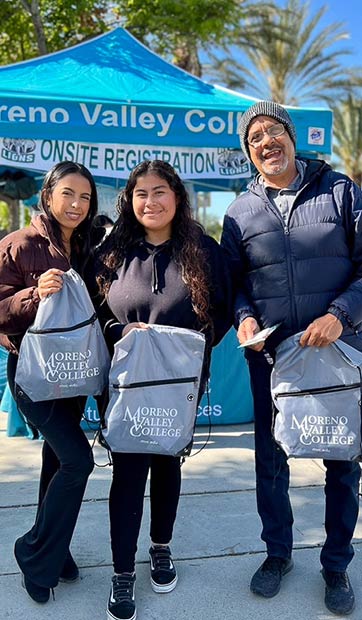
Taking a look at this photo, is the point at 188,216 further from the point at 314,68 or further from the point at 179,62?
the point at 314,68

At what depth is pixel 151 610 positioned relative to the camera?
7.72 feet

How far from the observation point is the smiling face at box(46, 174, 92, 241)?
2.33 meters

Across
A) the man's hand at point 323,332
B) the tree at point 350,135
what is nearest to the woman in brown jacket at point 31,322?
the man's hand at point 323,332

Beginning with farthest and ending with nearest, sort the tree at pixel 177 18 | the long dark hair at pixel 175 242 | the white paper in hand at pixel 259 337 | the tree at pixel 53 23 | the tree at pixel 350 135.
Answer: the tree at pixel 350 135, the tree at pixel 53 23, the tree at pixel 177 18, the long dark hair at pixel 175 242, the white paper in hand at pixel 259 337

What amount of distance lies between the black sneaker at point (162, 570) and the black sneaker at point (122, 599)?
154mm

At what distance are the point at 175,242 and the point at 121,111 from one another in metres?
2.69

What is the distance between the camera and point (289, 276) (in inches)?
90.6

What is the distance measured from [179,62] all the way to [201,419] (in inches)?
469

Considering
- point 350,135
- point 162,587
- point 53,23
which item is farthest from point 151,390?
point 350,135

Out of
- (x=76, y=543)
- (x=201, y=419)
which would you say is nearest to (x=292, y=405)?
(x=76, y=543)

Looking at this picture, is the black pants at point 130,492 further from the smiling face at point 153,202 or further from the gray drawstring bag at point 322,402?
the smiling face at point 153,202

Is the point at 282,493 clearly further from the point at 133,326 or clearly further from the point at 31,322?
the point at 31,322

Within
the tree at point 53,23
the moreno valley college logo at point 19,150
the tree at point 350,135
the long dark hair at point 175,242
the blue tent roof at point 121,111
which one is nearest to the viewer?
the long dark hair at point 175,242

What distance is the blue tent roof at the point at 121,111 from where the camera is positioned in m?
4.52
